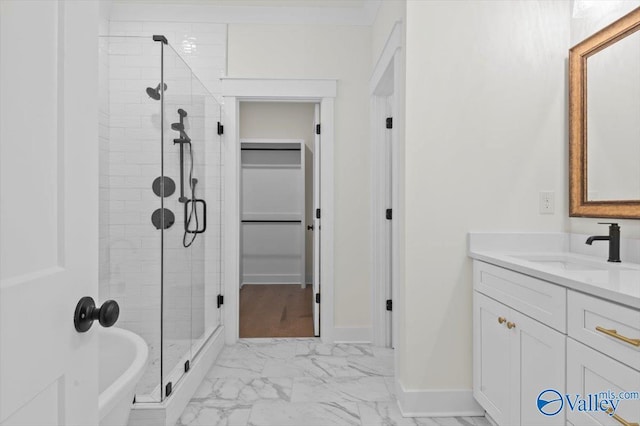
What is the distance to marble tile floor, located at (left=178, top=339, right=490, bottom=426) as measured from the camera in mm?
2018

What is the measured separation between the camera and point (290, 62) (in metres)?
3.17

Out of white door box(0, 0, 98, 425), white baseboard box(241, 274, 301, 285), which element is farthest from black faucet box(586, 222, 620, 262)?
white baseboard box(241, 274, 301, 285)

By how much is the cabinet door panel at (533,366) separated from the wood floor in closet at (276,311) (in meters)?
2.04

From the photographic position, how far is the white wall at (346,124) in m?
3.17

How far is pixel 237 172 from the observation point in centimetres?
318

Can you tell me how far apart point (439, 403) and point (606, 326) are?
1.18 metres

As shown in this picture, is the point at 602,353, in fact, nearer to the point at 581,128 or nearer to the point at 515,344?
the point at 515,344

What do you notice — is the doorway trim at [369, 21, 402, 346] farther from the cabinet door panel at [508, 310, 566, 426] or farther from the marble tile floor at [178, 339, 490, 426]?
the cabinet door panel at [508, 310, 566, 426]

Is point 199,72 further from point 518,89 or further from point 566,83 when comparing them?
point 566,83

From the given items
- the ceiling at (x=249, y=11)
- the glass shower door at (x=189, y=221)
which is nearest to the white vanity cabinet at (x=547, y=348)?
the glass shower door at (x=189, y=221)

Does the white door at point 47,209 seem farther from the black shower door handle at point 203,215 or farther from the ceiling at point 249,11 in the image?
the ceiling at point 249,11

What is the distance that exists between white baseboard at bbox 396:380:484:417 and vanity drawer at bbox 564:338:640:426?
2.69 ft

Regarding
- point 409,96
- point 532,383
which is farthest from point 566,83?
point 532,383

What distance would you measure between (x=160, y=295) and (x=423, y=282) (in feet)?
4.57
